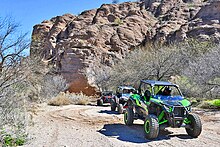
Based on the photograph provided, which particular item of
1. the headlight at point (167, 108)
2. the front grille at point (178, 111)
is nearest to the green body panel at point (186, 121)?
the front grille at point (178, 111)

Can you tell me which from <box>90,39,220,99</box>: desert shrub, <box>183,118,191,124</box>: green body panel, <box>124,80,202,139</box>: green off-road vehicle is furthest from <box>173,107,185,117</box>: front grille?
<box>90,39,220,99</box>: desert shrub

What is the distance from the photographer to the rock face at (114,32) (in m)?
39.7

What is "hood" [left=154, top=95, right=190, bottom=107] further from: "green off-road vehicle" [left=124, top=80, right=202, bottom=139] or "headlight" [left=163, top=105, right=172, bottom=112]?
"headlight" [left=163, top=105, right=172, bottom=112]

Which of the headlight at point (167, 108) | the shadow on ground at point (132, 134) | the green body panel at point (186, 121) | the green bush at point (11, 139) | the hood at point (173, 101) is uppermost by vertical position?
the hood at point (173, 101)

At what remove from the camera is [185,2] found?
2370 inches

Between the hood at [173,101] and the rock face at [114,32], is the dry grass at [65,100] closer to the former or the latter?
the rock face at [114,32]

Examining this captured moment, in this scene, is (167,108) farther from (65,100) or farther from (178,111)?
(65,100)

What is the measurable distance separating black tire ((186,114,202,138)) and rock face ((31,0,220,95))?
98.4ft

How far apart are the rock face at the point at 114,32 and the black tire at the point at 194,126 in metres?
30.0

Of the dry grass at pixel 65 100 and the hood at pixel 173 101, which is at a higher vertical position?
the hood at pixel 173 101

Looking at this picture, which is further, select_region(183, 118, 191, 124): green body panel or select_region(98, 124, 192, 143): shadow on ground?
select_region(183, 118, 191, 124): green body panel

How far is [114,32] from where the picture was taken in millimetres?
46000

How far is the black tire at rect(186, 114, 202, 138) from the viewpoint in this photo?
25.2 ft

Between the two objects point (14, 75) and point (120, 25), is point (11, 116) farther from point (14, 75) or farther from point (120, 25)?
point (120, 25)
